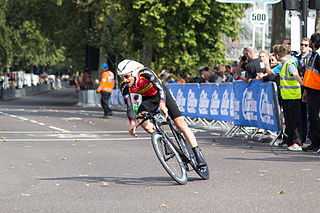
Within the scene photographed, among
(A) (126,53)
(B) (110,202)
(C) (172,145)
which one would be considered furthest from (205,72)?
(A) (126,53)

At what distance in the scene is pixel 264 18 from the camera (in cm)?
1916

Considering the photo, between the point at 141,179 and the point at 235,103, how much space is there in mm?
7835

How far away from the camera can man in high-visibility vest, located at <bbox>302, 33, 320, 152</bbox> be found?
487 inches

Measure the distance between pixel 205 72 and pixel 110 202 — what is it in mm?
16896

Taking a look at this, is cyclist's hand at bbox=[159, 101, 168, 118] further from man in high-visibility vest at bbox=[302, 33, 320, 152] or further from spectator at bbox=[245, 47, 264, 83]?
spectator at bbox=[245, 47, 264, 83]

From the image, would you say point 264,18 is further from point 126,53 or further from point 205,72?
point 126,53

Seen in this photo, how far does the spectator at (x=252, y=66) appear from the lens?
599 inches

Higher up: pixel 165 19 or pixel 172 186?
pixel 165 19

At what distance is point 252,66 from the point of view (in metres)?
15.3

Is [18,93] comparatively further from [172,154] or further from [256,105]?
[172,154]

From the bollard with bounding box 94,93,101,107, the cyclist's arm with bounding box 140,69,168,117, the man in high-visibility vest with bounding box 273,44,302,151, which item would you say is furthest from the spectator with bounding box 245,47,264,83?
the bollard with bounding box 94,93,101,107

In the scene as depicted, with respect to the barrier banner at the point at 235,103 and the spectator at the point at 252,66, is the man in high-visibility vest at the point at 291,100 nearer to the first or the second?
the barrier banner at the point at 235,103

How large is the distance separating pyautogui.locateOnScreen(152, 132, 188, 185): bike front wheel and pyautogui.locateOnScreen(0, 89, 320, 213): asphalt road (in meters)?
0.13

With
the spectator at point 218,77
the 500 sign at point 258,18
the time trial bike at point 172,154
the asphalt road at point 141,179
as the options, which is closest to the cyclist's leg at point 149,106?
the time trial bike at point 172,154
